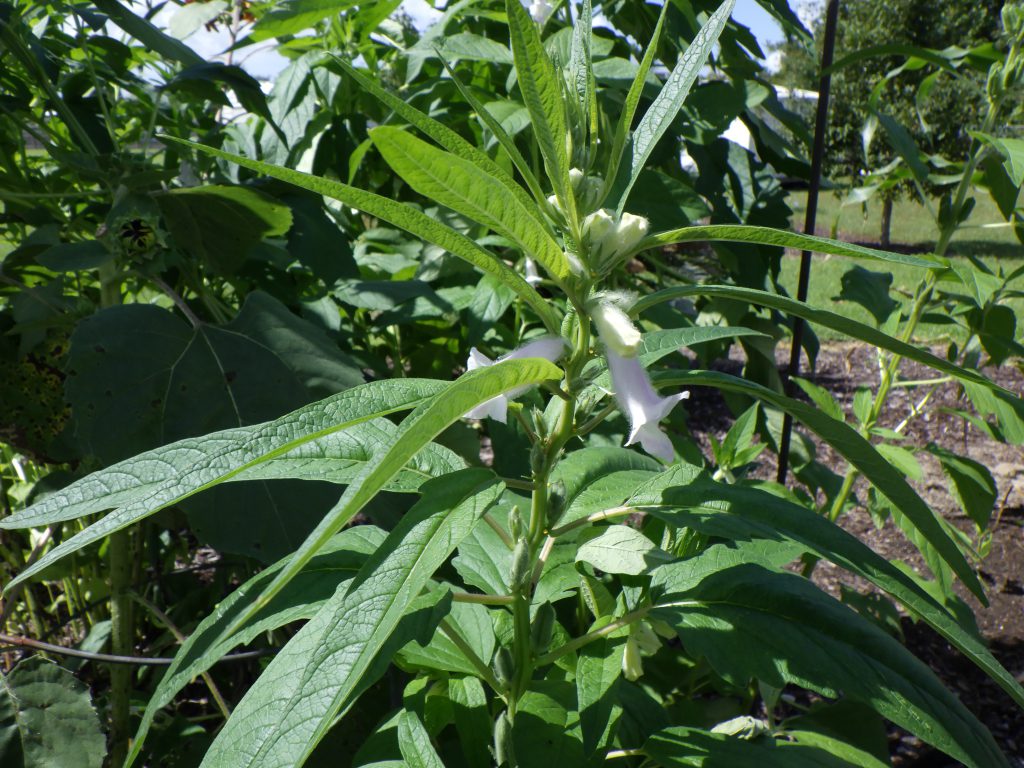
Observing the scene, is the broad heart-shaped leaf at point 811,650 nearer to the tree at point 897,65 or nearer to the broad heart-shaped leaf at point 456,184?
the broad heart-shaped leaf at point 456,184

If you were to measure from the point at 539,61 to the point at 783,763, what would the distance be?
762 millimetres

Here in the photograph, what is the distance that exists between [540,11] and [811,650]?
1.38 meters

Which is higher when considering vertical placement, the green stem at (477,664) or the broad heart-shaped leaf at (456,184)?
the broad heart-shaped leaf at (456,184)

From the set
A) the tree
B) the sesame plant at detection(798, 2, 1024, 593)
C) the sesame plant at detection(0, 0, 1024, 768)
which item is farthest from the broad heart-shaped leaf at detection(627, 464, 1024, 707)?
the tree

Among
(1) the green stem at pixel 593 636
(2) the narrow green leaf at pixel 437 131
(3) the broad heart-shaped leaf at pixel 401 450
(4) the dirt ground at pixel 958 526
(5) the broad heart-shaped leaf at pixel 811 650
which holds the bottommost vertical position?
(4) the dirt ground at pixel 958 526

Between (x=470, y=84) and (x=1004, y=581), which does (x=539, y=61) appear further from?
(x=1004, y=581)

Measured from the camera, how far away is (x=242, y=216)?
1389mm

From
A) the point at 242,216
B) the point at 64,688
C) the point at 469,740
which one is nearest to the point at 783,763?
the point at 469,740

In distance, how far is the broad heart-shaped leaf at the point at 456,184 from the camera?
54 cm

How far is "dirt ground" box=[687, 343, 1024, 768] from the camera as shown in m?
2.52

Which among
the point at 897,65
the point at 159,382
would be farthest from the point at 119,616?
the point at 897,65

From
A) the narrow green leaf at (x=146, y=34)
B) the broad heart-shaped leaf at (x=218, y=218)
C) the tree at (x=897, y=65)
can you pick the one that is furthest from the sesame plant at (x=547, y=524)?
the tree at (x=897, y=65)

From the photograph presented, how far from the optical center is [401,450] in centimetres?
47

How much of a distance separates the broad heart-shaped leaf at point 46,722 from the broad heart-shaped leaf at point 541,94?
3.33ft
